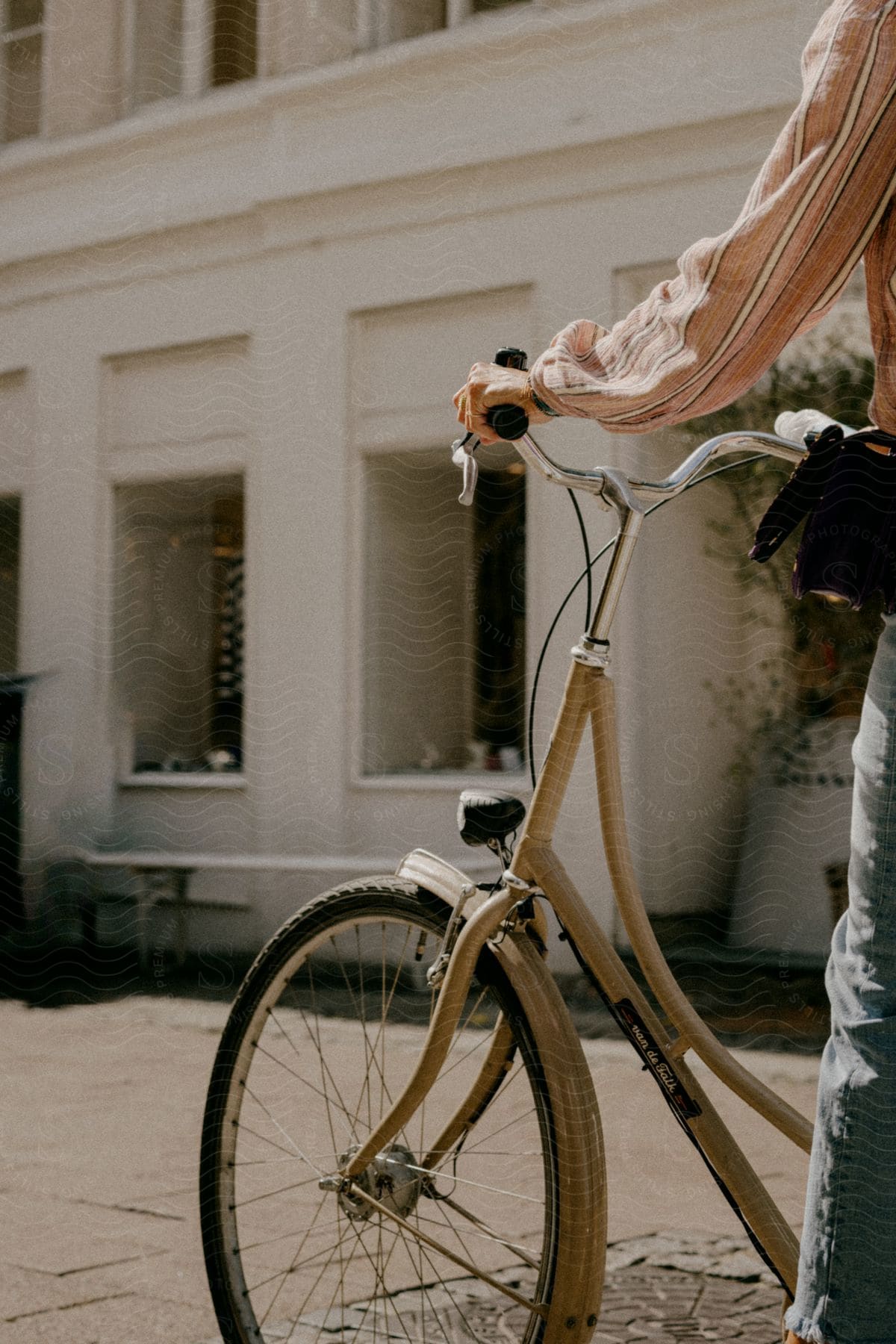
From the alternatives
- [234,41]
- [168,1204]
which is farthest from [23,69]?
[168,1204]

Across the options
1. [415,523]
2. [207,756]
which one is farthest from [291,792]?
[415,523]

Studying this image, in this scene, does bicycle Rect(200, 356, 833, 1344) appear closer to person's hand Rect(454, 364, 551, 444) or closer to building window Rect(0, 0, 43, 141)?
person's hand Rect(454, 364, 551, 444)

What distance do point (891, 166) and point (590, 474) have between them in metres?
0.58

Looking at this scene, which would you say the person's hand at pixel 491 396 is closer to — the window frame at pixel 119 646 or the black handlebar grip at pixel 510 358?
the black handlebar grip at pixel 510 358

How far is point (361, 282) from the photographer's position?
844 cm

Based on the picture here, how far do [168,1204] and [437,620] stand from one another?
522cm

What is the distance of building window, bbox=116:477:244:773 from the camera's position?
29.5 ft

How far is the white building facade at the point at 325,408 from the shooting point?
734cm

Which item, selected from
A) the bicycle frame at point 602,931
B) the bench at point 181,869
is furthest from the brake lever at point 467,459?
the bench at point 181,869

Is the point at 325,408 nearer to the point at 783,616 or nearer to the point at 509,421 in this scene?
the point at 783,616

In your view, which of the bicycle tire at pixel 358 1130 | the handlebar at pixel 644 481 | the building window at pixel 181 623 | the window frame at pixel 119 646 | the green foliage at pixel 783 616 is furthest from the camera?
the building window at pixel 181 623

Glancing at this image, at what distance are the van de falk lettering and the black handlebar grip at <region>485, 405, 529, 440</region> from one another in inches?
26.9

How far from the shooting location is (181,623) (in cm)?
945

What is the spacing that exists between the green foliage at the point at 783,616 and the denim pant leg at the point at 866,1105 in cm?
495
